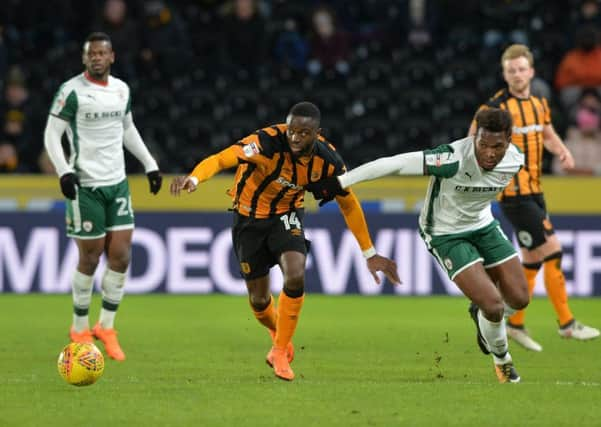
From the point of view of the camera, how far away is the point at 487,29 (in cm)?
1667

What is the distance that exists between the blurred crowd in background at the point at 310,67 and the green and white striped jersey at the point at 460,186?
6854 mm

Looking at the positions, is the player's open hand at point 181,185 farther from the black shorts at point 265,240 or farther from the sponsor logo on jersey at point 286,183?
the black shorts at point 265,240

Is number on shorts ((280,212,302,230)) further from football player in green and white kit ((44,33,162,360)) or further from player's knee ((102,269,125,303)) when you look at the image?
player's knee ((102,269,125,303))

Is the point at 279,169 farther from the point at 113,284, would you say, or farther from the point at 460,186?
the point at 113,284

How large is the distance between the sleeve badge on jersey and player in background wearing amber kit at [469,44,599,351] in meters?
2.59

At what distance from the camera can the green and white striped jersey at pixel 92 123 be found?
971cm

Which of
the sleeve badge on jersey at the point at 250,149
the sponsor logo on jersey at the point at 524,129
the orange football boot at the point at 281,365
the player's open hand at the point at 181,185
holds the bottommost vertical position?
the orange football boot at the point at 281,365

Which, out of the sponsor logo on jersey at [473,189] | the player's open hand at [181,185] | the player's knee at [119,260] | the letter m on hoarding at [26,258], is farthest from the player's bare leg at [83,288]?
the letter m on hoarding at [26,258]

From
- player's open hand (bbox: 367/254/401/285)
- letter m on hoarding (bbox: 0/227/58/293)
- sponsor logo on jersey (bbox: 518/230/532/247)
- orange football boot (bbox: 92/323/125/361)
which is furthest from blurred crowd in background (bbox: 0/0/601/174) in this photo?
player's open hand (bbox: 367/254/401/285)

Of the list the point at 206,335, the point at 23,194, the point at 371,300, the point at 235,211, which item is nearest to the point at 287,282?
the point at 235,211


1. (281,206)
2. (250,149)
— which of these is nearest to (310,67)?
(281,206)

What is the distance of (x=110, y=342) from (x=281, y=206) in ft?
6.05

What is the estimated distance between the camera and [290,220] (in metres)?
8.86

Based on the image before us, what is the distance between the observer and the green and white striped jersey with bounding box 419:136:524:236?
8.16 metres
